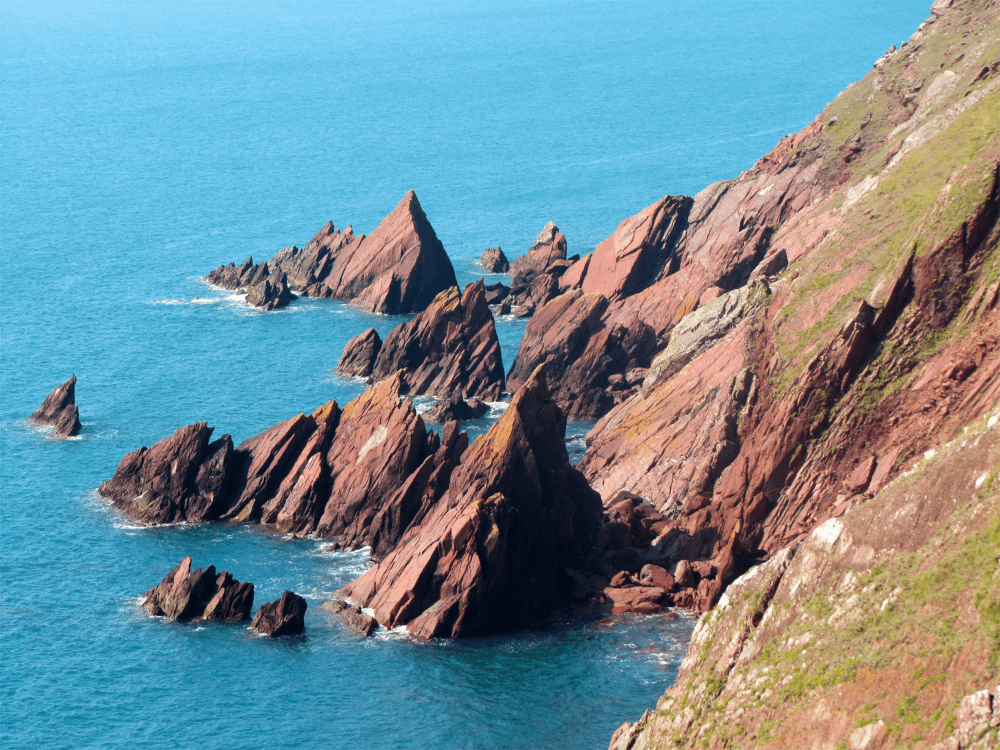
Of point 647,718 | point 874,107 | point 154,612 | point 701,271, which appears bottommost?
point 647,718

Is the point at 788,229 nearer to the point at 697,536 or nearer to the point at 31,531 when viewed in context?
the point at 697,536

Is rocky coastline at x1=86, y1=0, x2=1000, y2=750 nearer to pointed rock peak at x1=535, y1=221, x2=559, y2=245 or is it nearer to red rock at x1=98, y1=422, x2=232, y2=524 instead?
red rock at x1=98, y1=422, x2=232, y2=524

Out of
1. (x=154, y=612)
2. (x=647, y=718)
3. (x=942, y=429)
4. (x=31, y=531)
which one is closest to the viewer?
(x=647, y=718)

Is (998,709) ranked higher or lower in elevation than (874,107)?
lower

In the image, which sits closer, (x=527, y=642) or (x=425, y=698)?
(x=425, y=698)

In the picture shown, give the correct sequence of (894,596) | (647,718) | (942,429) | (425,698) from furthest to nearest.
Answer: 1. (942,429)
2. (425,698)
3. (647,718)
4. (894,596)

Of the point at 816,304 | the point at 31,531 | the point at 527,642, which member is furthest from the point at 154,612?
the point at 816,304
